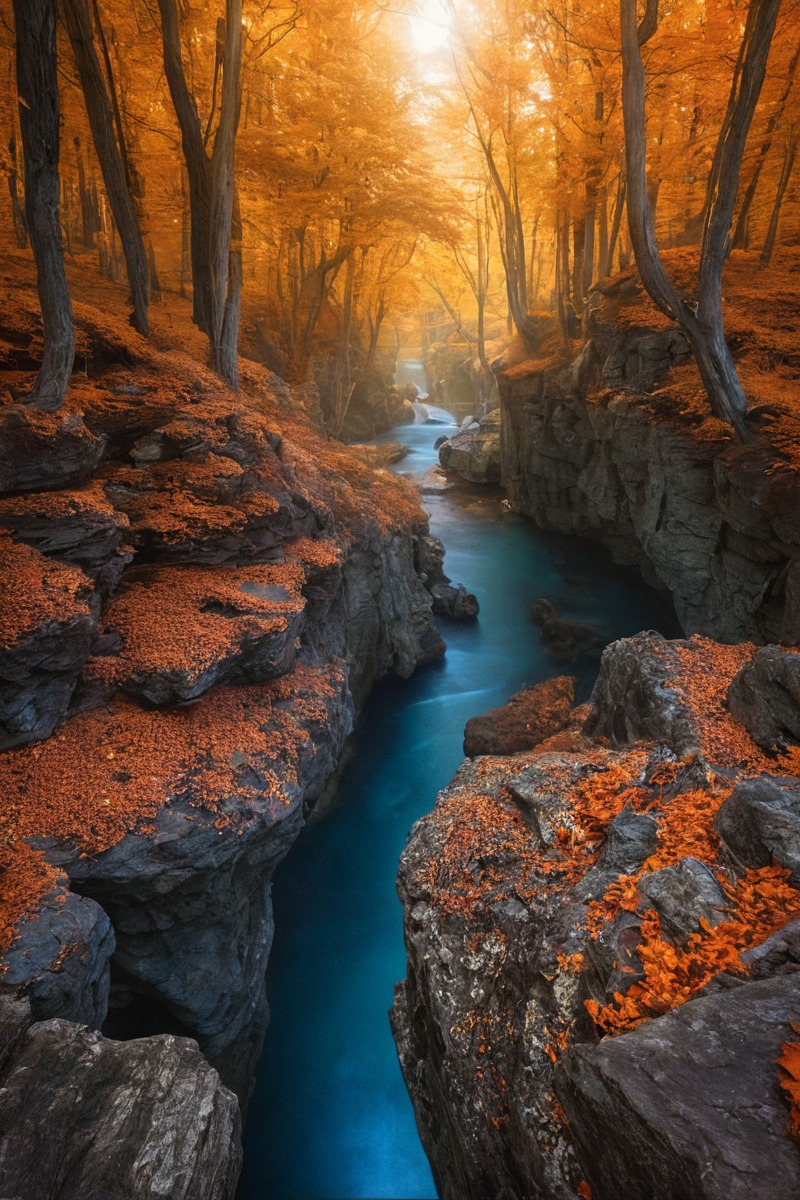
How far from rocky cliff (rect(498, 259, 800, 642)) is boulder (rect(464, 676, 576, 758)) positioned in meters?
4.05

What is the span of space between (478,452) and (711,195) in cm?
1536

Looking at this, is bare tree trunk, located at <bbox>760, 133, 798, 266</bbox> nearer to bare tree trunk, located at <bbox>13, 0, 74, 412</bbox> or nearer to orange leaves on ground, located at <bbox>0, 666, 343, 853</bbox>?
bare tree trunk, located at <bbox>13, 0, 74, 412</bbox>

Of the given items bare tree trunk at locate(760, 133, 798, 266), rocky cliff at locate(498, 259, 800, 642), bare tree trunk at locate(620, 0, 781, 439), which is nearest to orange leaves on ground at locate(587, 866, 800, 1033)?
rocky cliff at locate(498, 259, 800, 642)

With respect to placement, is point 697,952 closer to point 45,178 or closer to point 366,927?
point 366,927

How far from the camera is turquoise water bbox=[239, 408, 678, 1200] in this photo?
6.52 metres

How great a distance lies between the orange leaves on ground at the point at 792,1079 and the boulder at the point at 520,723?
7.86m

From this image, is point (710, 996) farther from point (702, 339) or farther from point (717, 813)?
point (702, 339)

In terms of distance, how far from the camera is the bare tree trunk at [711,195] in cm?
960

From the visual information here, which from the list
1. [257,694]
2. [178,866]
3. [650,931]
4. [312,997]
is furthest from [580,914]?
[312,997]

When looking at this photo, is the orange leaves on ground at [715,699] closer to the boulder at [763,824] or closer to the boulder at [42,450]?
the boulder at [763,824]

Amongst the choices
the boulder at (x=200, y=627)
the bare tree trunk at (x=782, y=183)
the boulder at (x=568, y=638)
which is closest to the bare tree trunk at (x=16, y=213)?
the boulder at (x=200, y=627)

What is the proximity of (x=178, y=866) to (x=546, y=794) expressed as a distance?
3.75 m

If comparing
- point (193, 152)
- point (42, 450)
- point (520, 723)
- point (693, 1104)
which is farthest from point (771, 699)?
point (193, 152)

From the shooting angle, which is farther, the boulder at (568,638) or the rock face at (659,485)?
the boulder at (568,638)
